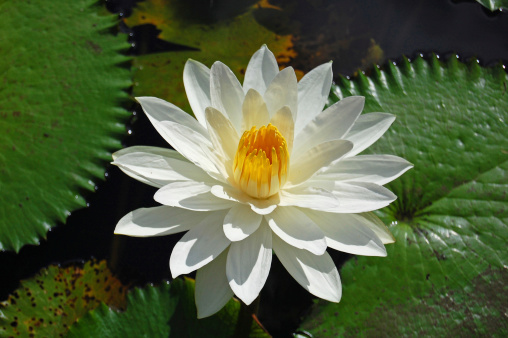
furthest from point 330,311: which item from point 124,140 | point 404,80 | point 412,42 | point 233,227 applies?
point 412,42

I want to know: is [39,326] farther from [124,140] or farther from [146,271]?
[124,140]

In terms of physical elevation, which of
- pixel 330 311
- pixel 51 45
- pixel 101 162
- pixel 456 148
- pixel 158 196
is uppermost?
pixel 51 45

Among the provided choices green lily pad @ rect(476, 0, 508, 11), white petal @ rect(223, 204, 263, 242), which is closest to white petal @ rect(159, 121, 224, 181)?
white petal @ rect(223, 204, 263, 242)

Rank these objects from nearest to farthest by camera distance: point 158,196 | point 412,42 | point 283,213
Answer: point 158,196, point 283,213, point 412,42

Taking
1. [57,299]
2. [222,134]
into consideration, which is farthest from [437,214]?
[57,299]

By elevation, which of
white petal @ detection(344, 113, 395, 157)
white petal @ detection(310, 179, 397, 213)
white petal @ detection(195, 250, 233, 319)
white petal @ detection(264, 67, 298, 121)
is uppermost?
white petal @ detection(264, 67, 298, 121)

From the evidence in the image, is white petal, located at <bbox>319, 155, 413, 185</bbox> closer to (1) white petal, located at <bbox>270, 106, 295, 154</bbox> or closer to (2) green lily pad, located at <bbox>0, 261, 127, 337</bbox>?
(1) white petal, located at <bbox>270, 106, 295, 154</bbox>

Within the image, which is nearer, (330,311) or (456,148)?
(330,311)
